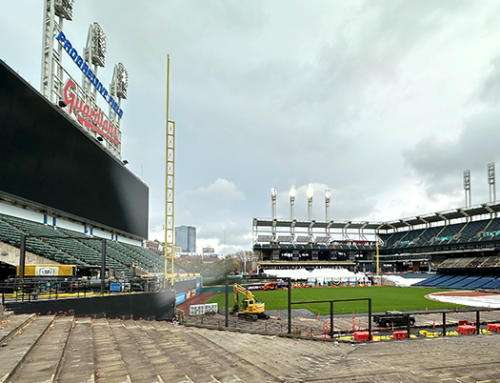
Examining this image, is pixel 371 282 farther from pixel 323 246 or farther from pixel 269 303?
pixel 269 303

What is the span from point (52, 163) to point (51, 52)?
12.3 meters

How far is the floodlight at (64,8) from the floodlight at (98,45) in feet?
22.3

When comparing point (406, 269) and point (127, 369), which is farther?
point (406, 269)

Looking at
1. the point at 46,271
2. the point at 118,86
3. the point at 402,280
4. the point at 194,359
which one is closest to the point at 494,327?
the point at 194,359

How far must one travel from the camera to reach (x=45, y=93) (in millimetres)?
32125

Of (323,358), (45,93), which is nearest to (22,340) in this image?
(323,358)

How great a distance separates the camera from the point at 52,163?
96.6ft

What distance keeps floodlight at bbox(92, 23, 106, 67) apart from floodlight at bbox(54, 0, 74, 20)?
267 inches

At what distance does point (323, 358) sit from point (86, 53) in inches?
1775

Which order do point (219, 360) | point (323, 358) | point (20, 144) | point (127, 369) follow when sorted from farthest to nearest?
1. point (20, 144)
2. point (323, 358)
3. point (219, 360)
4. point (127, 369)

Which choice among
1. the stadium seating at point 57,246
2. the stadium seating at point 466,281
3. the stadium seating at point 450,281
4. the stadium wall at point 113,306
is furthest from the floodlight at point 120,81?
the stadium seating at point 450,281

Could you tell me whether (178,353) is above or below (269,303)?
above

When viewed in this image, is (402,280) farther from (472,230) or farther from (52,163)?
(52,163)

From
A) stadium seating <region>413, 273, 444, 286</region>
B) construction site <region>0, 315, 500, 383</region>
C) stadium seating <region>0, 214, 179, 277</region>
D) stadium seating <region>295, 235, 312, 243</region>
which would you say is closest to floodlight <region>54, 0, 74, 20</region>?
stadium seating <region>0, 214, 179, 277</region>
